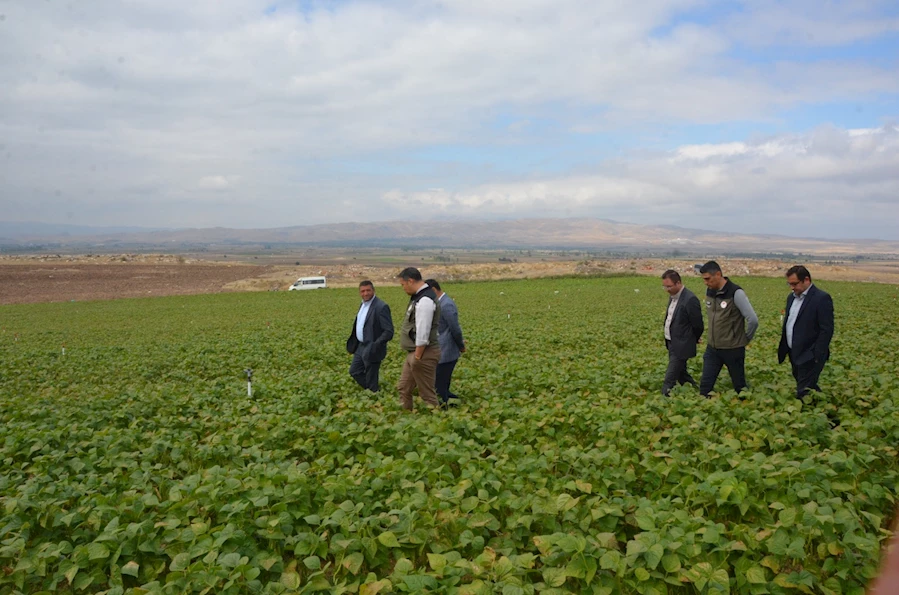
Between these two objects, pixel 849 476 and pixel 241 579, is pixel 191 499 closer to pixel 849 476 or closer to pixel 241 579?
pixel 241 579

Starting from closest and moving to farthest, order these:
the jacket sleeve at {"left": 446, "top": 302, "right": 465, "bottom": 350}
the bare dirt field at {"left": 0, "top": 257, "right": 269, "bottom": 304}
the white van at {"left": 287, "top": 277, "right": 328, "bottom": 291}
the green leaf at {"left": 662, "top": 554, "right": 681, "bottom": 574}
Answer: the green leaf at {"left": 662, "top": 554, "right": 681, "bottom": 574} < the jacket sleeve at {"left": 446, "top": 302, "right": 465, "bottom": 350} < the bare dirt field at {"left": 0, "top": 257, "right": 269, "bottom": 304} < the white van at {"left": 287, "top": 277, "right": 328, "bottom": 291}

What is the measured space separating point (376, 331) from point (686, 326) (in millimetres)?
4782

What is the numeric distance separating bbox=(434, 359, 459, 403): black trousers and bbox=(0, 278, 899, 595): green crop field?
0.42m

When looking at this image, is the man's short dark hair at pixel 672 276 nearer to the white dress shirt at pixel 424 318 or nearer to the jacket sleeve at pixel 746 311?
the jacket sleeve at pixel 746 311

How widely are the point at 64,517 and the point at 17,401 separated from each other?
7.09 m

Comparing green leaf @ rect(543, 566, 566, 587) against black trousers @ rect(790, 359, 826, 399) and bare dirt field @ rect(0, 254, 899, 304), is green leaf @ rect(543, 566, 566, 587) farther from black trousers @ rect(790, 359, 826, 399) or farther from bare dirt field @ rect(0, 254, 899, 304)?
bare dirt field @ rect(0, 254, 899, 304)

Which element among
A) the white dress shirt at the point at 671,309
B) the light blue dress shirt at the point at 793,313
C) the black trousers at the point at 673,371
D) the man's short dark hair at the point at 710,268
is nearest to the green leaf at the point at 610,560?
the man's short dark hair at the point at 710,268

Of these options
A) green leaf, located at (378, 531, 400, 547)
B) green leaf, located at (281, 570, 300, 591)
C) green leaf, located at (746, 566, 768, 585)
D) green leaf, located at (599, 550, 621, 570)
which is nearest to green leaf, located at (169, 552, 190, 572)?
green leaf, located at (281, 570, 300, 591)

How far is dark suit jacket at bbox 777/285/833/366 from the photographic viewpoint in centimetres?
785

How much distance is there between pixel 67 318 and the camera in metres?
35.4

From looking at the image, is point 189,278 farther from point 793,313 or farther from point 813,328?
point 813,328

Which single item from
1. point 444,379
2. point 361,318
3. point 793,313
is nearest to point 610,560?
point 793,313

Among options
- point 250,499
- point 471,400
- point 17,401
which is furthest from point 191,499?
point 17,401

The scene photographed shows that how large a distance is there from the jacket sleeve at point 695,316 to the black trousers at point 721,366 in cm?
32
